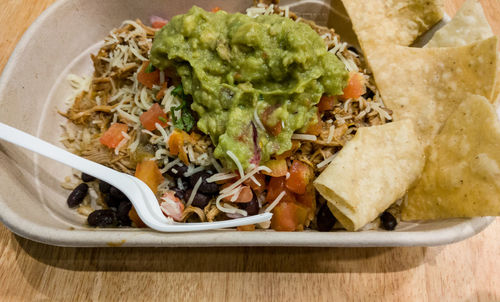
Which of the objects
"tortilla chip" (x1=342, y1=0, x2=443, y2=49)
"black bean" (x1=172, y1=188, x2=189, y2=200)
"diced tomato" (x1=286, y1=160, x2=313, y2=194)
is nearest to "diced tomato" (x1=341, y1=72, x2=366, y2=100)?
"tortilla chip" (x1=342, y1=0, x2=443, y2=49)

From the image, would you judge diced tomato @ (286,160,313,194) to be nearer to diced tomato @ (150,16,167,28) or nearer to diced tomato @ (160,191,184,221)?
diced tomato @ (160,191,184,221)

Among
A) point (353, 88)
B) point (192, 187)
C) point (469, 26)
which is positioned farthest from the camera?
point (469, 26)

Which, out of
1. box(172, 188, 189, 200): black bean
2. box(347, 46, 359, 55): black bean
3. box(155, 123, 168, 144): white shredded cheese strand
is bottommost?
box(172, 188, 189, 200): black bean

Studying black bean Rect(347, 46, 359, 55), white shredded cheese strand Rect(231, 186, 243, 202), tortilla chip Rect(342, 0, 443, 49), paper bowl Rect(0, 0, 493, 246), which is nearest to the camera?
paper bowl Rect(0, 0, 493, 246)

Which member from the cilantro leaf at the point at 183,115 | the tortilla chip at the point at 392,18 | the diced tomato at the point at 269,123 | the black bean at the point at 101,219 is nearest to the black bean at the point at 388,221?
the diced tomato at the point at 269,123

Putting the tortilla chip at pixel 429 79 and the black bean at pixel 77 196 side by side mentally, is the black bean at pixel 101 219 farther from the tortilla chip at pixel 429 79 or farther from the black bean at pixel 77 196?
the tortilla chip at pixel 429 79

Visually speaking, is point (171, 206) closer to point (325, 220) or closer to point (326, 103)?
point (325, 220)

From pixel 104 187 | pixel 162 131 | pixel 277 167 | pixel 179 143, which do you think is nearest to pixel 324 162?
pixel 277 167
